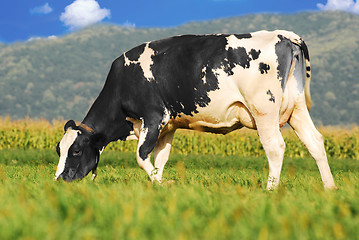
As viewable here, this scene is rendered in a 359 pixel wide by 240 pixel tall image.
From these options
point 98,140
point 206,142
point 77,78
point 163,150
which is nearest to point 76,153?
point 98,140

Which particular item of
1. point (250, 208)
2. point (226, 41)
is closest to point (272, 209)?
point (250, 208)

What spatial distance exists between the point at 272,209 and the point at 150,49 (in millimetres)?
3831

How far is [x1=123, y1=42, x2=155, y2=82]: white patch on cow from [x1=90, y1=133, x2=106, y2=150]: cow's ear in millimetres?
1281

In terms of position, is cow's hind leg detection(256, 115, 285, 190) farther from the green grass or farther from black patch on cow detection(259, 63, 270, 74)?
the green grass

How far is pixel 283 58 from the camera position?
5836mm

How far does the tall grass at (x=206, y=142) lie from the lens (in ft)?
60.3

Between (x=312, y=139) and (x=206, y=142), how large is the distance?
1255 cm

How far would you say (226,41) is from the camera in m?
6.07

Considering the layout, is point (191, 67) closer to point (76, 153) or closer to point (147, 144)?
point (147, 144)

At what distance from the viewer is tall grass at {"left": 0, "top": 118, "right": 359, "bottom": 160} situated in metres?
18.4

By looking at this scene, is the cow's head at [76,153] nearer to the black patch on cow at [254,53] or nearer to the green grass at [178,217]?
the green grass at [178,217]

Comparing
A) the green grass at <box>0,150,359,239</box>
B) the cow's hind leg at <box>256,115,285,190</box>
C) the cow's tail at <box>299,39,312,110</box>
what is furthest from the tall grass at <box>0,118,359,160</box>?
the green grass at <box>0,150,359,239</box>

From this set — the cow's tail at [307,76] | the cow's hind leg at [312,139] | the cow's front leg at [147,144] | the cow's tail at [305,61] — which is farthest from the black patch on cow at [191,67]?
the cow's hind leg at [312,139]

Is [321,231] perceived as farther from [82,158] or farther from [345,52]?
[345,52]
